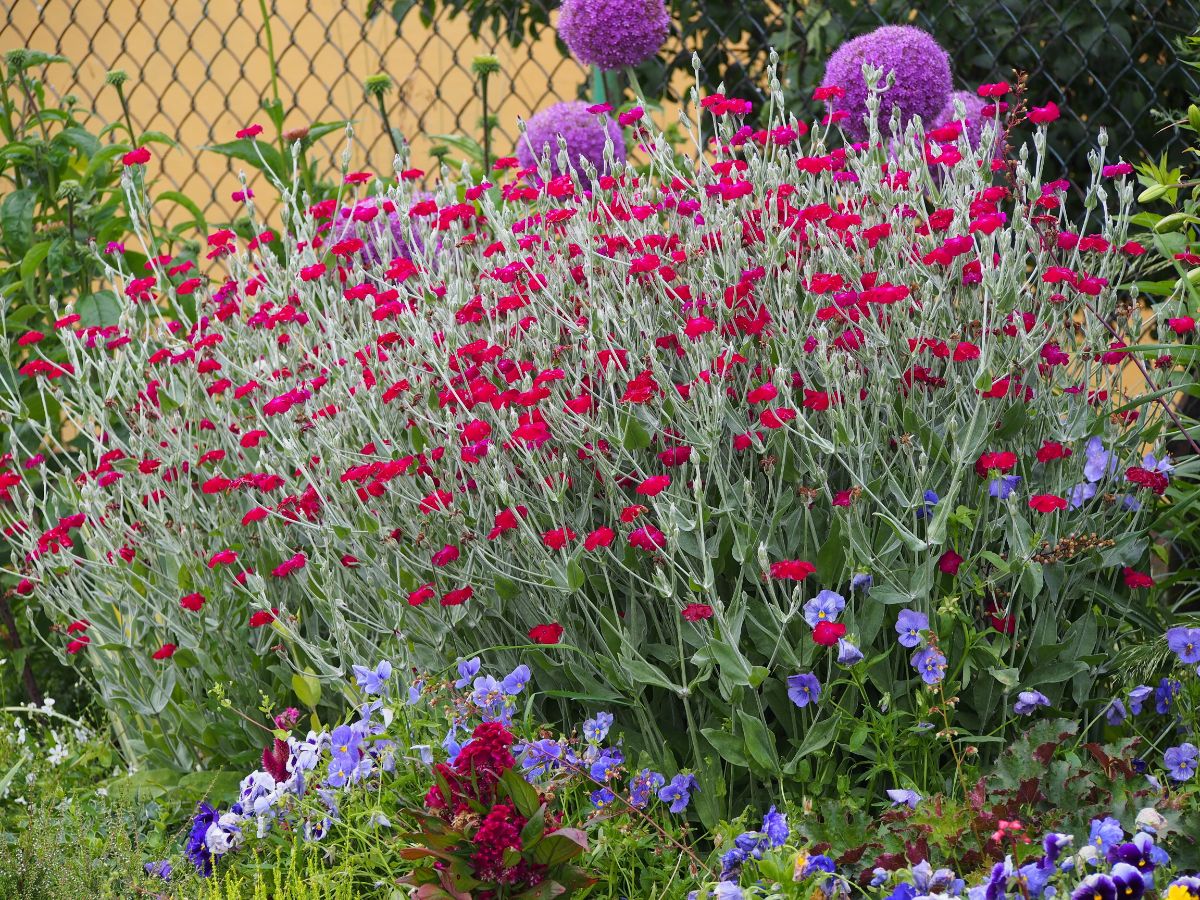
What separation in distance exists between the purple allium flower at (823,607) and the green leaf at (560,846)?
48cm

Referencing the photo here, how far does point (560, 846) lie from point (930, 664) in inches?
24.8

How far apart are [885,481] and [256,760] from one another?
134cm

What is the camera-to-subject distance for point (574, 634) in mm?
2211

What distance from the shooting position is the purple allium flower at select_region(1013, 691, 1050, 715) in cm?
203

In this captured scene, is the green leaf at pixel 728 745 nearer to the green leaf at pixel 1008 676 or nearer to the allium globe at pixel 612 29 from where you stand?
the green leaf at pixel 1008 676

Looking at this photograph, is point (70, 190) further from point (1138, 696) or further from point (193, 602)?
point (1138, 696)

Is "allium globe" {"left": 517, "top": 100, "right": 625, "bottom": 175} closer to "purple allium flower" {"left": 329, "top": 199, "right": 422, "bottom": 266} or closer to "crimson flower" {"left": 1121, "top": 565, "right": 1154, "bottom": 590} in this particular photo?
"purple allium flower" {"left": 329, "top": 199, "right": 422, "bottom": 266}

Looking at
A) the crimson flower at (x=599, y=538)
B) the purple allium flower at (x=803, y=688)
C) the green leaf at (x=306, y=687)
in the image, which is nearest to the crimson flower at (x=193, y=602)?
→ the green leaf at (x=306, y=687)

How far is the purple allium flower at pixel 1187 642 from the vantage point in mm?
2037

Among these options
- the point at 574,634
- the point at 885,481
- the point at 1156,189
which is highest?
the point at 1156,189

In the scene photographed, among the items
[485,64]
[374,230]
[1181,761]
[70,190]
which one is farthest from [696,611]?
[70,190]

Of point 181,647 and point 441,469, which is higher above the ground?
point 441,469

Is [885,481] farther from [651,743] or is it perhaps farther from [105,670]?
[105,670]

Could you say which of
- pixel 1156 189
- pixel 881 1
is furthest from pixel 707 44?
pixel 1156 189
